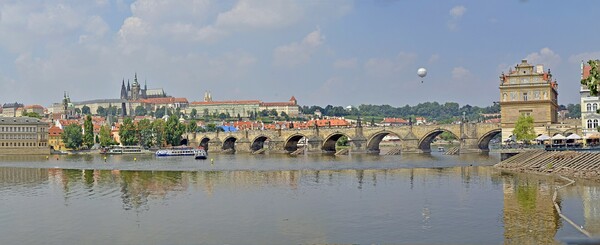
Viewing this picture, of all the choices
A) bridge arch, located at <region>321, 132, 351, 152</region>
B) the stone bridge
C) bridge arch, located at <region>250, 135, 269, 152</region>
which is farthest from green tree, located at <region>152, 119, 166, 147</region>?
bridge arch, located at <region>321, 132, 351, 152</region>

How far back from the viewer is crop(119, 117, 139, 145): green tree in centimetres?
14875

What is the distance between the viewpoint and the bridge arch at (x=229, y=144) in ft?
476

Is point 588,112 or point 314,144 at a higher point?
point 588,112

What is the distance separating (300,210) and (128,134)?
121 metres

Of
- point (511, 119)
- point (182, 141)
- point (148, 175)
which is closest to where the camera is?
point (148, 175)

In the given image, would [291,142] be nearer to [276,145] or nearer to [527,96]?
[276,145]

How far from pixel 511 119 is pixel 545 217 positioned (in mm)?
59704

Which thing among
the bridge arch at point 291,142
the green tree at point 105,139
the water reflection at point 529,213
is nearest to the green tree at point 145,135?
the green tree at point 105,139

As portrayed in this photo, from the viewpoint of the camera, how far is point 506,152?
6838cm

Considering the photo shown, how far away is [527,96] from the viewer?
281 feet

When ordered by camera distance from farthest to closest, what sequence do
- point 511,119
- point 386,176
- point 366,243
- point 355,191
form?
point 511,119 < point 386,176 < point 355,191 < point 366,243

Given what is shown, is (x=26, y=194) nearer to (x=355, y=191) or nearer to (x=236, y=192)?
(x=236, y=192)

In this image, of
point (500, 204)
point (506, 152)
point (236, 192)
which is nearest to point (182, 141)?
point (506, 152)

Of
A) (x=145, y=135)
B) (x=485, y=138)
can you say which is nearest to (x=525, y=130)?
(x=485, y=138)
